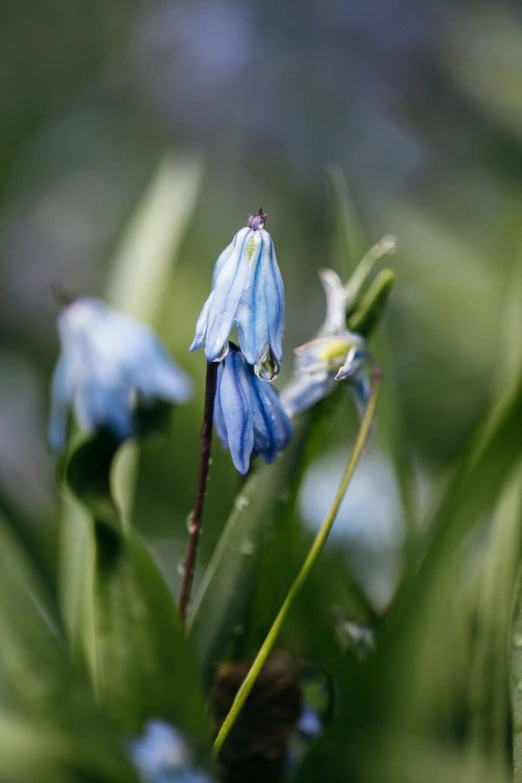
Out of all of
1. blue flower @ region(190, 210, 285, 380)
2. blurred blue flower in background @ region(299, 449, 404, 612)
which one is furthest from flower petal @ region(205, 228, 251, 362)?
blurred blue flower in background @ region(299, 449, 404, 612)

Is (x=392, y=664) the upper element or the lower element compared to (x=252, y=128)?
lower

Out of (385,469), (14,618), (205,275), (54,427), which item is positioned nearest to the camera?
(14,618)

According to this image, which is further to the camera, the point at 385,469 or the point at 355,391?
the point at 385,469

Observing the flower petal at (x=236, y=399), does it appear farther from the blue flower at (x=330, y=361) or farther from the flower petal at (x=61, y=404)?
the flower petal at (x=61, y=404)

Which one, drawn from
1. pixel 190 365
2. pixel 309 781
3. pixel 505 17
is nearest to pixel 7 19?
pixel 505 17

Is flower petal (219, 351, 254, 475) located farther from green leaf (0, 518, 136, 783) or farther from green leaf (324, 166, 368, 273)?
green leaf (324, 166, 368, 273)

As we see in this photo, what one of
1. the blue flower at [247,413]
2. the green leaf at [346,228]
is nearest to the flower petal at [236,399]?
the blue flower at [247,413]

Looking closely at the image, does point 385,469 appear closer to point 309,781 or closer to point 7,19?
point 309,781
